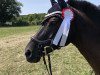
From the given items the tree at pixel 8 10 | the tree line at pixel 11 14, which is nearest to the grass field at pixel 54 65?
Answer: the tree line at pixel 11 14

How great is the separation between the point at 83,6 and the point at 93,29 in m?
0.37

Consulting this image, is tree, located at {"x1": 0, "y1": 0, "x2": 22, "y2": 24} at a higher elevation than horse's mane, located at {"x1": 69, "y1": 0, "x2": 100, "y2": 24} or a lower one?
lower

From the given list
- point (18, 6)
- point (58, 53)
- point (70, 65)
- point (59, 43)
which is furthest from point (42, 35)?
point (18, 6)

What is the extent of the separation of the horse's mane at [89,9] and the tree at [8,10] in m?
86.3

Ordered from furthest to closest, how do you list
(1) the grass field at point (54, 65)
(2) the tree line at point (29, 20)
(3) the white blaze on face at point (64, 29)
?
1. (2) the tree line at point (29, 20)
2. (1) the grass field at point (54, 65)
3. (3) the white blaze on face at point (64, 29)

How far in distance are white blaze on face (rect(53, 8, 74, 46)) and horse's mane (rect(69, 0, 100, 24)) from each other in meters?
0.17

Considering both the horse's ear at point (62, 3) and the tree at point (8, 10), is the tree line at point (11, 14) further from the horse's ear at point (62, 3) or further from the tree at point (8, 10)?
the horse's ear at point (62, 3)

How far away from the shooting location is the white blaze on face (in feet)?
16.3

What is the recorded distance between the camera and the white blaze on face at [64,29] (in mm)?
4980

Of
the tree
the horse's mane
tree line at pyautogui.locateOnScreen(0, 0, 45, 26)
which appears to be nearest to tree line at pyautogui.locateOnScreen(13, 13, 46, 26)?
tree line at pyautogui.locateOnScreen(0, 0, 45, 26)

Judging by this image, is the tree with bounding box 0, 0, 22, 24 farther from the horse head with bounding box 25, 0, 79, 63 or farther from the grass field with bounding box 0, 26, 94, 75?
the horse head with bounding box 25, 0, 79, 63

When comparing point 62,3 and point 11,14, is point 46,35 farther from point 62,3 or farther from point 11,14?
point 11,14

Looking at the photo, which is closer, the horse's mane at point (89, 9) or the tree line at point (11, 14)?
the horse's mane at point (89, 9)

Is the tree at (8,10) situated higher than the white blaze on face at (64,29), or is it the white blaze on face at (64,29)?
the white blaze on face at (64,29)
